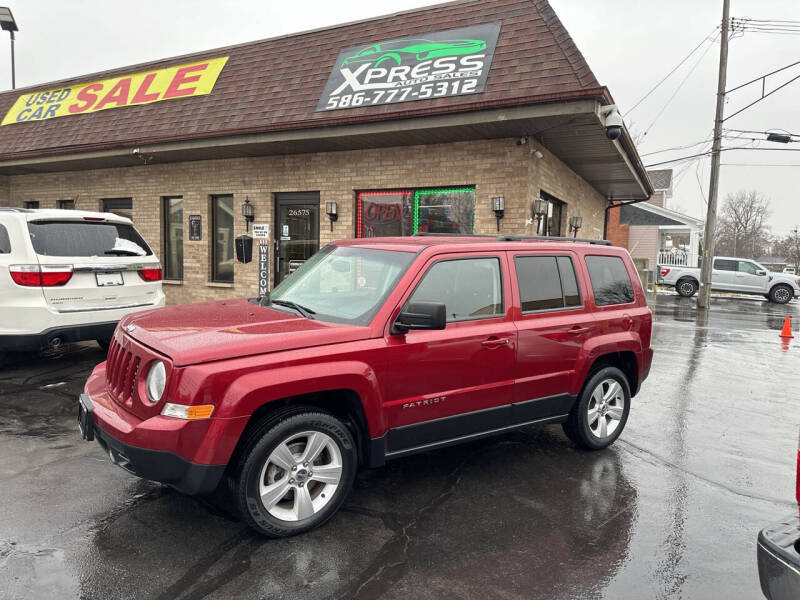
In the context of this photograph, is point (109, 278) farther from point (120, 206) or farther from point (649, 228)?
point (649, 228)

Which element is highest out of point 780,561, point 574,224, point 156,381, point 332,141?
point 332,141

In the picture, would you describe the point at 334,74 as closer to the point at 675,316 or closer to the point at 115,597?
the point at 115,597

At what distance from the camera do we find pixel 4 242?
20.4ft

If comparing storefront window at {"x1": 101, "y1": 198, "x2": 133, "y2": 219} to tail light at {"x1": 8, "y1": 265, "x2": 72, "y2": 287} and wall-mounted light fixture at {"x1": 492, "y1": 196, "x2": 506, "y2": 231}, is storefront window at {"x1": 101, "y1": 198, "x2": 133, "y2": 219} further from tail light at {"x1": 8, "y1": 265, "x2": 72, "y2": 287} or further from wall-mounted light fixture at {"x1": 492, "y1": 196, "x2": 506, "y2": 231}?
wall-mounted light fixture at {"x1": 492, "y1": 196, "x2": 506, "y2": 231}

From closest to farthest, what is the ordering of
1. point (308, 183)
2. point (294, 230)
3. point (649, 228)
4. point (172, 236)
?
1. point (308, 183)
2. point (294, 230)
3. point (172, 236)
4. point (649, 228)

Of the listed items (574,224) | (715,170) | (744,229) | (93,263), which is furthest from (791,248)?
(93,263)

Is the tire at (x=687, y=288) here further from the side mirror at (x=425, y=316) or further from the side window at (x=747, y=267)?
the side mirror at (x=425, y=316)

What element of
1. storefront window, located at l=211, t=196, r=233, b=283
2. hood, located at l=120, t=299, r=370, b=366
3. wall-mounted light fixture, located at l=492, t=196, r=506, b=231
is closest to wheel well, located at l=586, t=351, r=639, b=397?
hood, located at l=120, t=299, r=370, b=366

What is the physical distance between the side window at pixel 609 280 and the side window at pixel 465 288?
1.16 meters

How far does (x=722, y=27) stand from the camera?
1981 cm

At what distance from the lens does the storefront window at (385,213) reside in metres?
10.2

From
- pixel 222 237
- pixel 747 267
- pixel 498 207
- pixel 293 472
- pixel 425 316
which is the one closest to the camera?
pixel 293 472

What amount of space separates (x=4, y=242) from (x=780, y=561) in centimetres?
725

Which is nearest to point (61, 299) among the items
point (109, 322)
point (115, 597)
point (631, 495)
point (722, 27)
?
point (109, 322)
